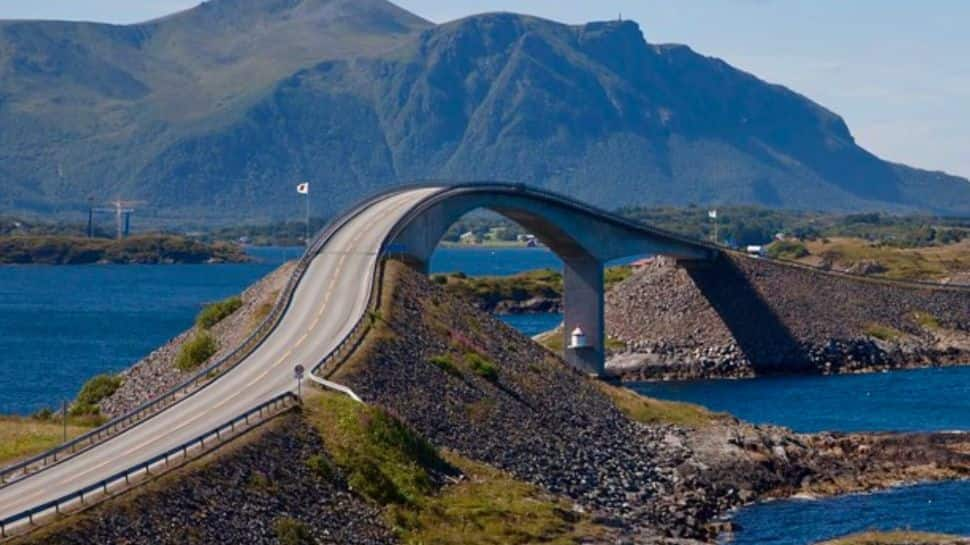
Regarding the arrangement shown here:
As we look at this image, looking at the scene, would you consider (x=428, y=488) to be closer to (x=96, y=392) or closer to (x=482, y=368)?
(x=482, y=368)

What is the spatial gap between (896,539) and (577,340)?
6287 centimetres

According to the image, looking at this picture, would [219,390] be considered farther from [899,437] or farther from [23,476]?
[899,437]

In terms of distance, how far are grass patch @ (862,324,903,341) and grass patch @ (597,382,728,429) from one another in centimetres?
4736

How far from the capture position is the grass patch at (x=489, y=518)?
6216 cm

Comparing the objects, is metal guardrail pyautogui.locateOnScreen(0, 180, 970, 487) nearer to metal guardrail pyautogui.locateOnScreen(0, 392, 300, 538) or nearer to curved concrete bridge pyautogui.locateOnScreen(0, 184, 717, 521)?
curved concrete bridge pyautogui.locateOnScreen(0, 184, 717, 521)

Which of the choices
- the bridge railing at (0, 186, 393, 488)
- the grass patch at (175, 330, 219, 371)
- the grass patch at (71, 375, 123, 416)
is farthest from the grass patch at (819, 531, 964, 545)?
the grass patch at (71, 375, 123, 416)

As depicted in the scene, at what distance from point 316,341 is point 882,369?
2530 inches

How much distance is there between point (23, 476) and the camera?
5938 centimetres

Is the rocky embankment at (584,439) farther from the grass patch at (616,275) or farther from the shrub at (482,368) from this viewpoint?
the grass patch at (616,275)

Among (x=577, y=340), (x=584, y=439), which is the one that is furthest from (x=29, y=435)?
(x=577, y=340)

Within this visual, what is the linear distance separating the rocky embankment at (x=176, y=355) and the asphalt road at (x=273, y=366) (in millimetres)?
1823

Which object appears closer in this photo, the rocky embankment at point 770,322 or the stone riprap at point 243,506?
the stone riprap at point 243,506

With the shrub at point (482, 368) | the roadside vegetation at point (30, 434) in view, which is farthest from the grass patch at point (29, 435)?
the shrub at point (482, 368)

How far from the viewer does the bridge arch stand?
400ft
